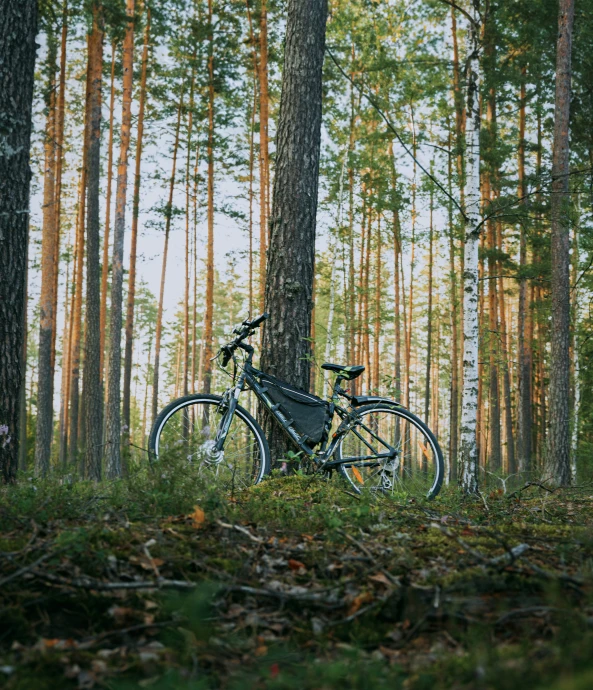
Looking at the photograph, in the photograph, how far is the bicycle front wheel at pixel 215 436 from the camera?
4.97m

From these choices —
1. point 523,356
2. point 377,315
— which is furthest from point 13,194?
point 377,315

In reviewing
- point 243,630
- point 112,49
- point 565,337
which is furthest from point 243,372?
point 112,49

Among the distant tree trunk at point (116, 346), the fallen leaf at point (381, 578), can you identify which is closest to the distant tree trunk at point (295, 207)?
the fallen leaf at point (381, 578)

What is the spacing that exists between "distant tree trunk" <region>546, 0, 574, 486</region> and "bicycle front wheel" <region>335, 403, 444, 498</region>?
6454 mm

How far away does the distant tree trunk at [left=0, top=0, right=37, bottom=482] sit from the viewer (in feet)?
16.4

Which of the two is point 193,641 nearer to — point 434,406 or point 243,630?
point 243,630

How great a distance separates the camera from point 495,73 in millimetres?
16781

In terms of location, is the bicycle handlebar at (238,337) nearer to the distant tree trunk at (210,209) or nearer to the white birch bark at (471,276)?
the white birch bark at (471,276)

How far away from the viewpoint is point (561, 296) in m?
11.7

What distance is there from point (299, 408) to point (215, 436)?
80 centimetres

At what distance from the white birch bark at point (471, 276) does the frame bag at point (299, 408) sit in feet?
7.92

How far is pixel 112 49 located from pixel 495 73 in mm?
14096

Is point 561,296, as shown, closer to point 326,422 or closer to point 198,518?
point 326,422

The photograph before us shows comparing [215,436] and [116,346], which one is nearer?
[215,436]
